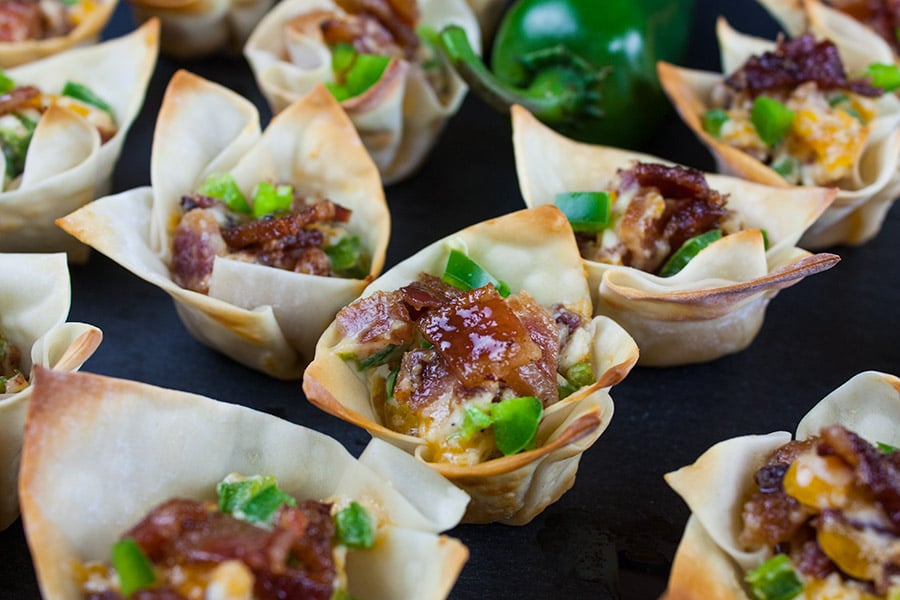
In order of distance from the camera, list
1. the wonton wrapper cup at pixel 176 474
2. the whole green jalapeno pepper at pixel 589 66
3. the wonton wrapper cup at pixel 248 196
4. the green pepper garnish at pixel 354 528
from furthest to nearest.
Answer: the whole green jalapeno pepper at pixel 589 66
the wonton wrapper cup at pixel 248 196
the green pepper garnish at pixel 354 528
the wonton wrapper cup at pixel 176 474

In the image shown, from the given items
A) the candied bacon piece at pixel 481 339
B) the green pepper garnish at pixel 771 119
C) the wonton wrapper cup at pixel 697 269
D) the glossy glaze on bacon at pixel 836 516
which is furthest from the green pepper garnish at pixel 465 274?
the green pepper garnish at pixel 771 119

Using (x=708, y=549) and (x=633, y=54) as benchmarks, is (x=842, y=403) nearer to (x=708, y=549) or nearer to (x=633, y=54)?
(x=708, y=549)

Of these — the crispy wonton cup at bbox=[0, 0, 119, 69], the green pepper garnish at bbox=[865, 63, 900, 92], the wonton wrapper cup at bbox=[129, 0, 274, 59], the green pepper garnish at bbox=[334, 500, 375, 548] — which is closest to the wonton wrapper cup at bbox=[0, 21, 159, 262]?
the crispy wonton cup at bbox=[0, 0, 119, 69]

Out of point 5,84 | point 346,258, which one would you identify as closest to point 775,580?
point 346,258

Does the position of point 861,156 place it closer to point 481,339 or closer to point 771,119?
point 771,119

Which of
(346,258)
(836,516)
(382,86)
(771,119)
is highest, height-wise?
(382,86)

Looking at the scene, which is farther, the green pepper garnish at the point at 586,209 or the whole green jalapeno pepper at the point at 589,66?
the whole green jalapeno pepper at the point at 589,66

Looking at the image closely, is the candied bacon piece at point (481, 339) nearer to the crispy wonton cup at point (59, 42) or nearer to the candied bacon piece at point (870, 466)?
the candied bacon piece at point (870, 466)
